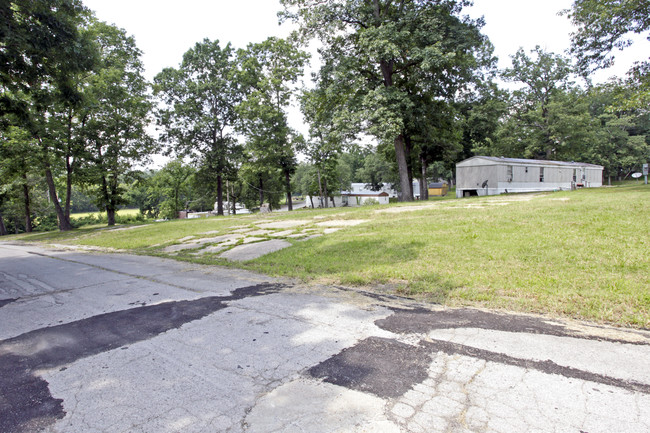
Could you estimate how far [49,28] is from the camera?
926cm

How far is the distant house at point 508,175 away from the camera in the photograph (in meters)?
27.0

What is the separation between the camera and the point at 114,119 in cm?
2439

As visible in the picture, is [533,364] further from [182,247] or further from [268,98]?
[268,98]

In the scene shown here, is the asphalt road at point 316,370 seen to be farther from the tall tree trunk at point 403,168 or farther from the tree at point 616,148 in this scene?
the tree at point 616,148

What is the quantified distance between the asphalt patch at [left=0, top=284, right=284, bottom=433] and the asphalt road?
0.01 meters

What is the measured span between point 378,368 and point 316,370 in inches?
18.8

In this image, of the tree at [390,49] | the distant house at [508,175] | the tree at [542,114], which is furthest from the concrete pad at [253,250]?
the tree at [542,114]

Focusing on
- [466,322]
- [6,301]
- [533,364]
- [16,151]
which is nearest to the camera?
[533,364]

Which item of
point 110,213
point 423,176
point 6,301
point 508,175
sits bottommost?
point 6,301

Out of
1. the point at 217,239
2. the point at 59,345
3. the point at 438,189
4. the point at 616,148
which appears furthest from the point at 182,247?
the point at 616,148

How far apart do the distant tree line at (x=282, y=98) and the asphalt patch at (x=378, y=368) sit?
10.6 m

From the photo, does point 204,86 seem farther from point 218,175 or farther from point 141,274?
point 141,274

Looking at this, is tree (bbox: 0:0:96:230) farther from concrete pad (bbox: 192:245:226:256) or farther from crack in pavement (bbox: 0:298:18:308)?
crack in pavement (bbox: 0:298:18:308)

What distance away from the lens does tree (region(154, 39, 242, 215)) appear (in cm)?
3117
